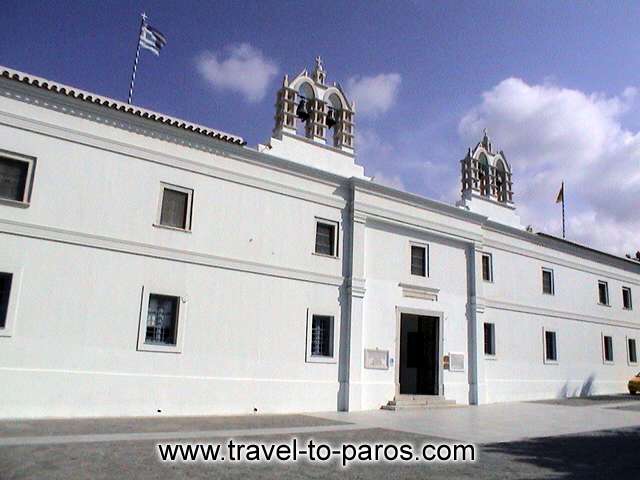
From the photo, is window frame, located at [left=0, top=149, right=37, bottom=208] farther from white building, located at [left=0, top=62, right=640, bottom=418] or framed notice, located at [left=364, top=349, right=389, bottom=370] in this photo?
framed notice, located at [left=364, top=349, right=389, bottom=370]

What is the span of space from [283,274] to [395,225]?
217 inches

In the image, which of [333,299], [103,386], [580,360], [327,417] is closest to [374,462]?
[327,417]

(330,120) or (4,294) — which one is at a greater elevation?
(330,120)

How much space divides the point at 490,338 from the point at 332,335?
9.22 meters

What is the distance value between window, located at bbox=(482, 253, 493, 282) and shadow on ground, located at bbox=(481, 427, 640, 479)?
37.1 ft

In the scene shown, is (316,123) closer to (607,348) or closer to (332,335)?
(332,335)

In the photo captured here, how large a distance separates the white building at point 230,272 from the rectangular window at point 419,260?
0.13 m

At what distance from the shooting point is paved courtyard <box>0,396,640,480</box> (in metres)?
8.58

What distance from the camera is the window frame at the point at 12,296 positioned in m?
13.6

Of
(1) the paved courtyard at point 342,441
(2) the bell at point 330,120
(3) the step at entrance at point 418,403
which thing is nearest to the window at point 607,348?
(1) the paved courtyard at point 342,441

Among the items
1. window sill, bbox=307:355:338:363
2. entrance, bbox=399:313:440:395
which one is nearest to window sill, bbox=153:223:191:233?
window sill, bbox=307:355:338:363

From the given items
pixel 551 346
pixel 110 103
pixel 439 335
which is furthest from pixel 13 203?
pixel 551 346

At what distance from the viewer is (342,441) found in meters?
11.9

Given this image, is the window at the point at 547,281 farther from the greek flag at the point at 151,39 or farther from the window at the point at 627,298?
the greek flag at the point at 151,39
